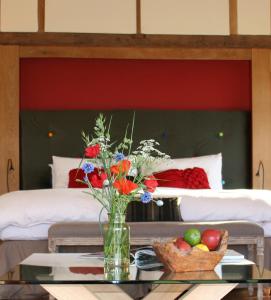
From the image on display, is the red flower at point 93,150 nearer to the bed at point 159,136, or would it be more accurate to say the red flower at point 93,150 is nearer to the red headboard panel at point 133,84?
the bed at point 159,136

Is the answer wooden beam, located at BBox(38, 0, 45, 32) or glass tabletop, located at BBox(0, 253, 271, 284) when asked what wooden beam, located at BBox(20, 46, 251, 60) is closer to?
wooden beam, located at BBox(38, 0, 45, 32)

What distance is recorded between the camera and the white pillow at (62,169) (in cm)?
647

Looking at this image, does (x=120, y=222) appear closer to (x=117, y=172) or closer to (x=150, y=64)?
(x=117, y=172)

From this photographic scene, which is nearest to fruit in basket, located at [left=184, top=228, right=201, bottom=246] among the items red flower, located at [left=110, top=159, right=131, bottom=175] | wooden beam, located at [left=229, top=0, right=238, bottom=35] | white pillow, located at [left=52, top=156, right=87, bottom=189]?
red flower, located at [left=110, top=159, right=131, bottom=175]

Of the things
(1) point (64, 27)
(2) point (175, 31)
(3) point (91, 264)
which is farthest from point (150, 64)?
(3) point (91, 264)

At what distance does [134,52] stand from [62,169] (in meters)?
1.38

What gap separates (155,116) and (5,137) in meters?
1.46

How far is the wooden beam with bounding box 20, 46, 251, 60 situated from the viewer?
690 cm

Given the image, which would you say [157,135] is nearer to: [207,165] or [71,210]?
[207,165]

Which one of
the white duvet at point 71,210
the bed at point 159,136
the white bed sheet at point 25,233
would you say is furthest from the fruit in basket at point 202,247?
the bed at point 159,136

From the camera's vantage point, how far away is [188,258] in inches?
110

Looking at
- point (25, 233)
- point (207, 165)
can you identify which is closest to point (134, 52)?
point (207, 165)

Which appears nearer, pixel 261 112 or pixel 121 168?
pixel 121 168

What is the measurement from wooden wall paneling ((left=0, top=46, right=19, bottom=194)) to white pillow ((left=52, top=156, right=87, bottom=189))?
17.9 inches
